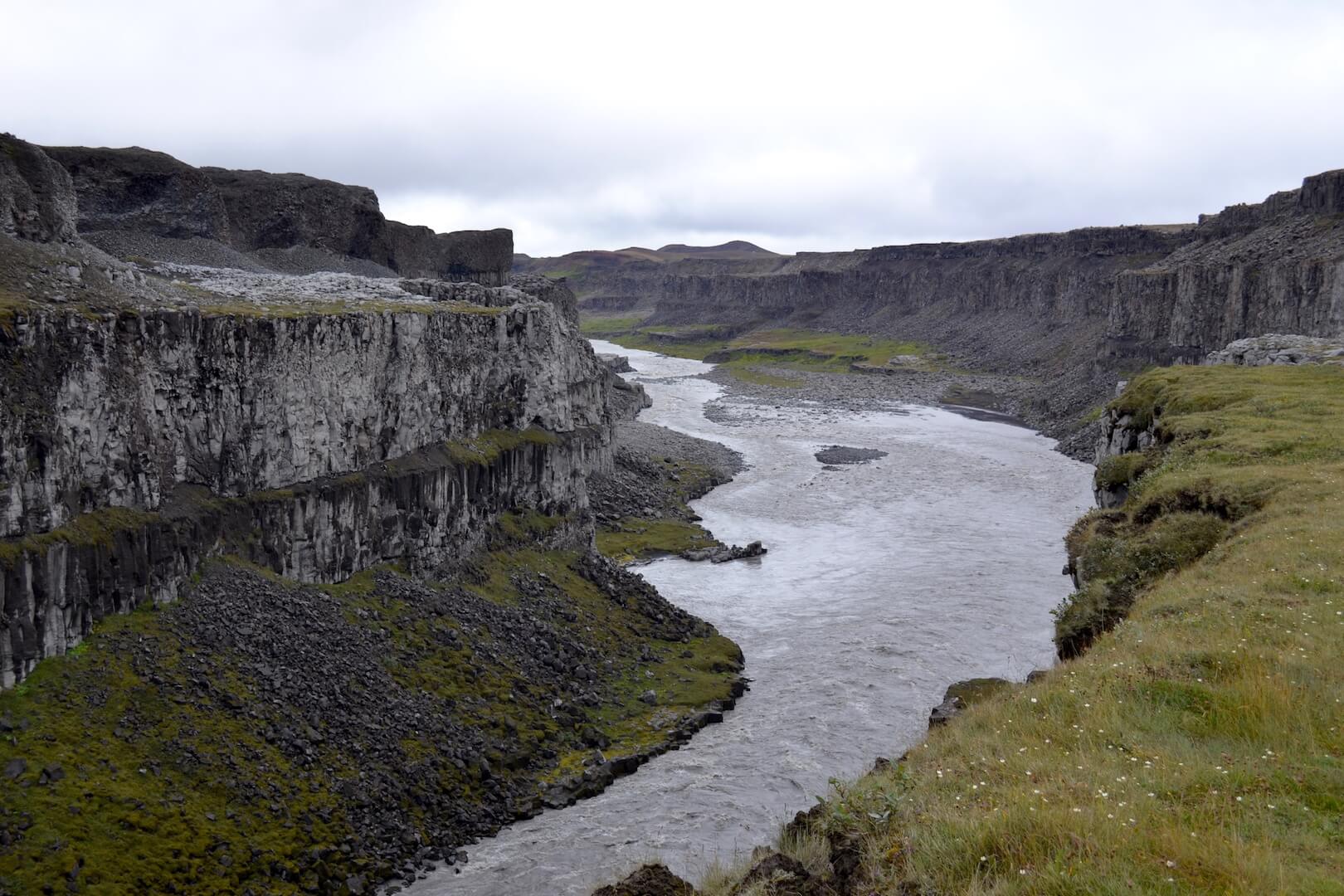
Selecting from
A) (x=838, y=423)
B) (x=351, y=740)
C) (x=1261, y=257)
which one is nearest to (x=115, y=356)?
(x=351, y=740)

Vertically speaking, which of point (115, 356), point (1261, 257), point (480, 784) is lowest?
point (480, 784)

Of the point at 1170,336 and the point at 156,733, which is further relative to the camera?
the point at 1170,336

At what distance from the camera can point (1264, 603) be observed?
61.1 feet

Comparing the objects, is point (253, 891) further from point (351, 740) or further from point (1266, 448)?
point (1266, 448)

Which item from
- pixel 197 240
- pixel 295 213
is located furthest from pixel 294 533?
pixel 295 213

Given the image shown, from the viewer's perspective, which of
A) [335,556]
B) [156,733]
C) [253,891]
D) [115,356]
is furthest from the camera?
[335,556]

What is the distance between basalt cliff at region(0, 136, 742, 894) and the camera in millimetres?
26531

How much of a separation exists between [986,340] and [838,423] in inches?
3326

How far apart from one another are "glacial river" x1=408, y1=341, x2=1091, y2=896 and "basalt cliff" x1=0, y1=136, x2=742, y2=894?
2089 millimetres

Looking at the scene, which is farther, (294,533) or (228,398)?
(294,533)

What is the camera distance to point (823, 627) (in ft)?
162

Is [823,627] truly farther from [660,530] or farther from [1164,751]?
[1164,751]

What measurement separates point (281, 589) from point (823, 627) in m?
25.6

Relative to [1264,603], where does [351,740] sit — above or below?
below
